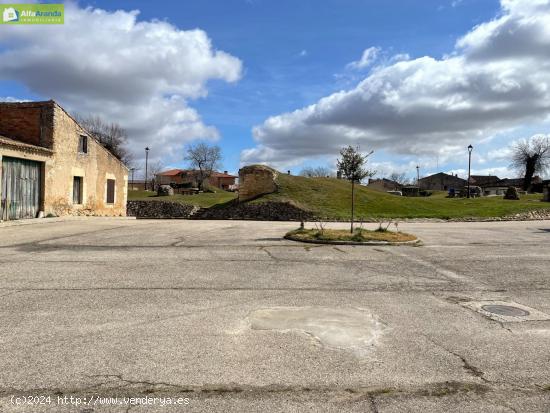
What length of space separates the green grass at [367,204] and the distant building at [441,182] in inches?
2784

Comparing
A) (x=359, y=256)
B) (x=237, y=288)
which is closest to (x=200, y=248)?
(x=359, y=256)

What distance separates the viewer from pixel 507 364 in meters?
4.43

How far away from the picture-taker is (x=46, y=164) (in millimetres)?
24625

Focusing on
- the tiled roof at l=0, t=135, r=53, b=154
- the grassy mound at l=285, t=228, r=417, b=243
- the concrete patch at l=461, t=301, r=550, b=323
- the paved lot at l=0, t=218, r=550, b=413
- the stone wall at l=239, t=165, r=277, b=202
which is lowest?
the paved lot at l=0, t=218, r=550, b=413

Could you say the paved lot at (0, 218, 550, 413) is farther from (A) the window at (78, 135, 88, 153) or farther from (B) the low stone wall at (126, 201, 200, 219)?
(B) the low stone wall at (126, 201, 200, 219)

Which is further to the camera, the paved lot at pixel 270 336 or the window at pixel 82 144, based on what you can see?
the window at pixel 82 144

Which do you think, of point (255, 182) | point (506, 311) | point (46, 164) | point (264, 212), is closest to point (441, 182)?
point (255, 182)

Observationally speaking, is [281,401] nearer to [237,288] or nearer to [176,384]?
[176,384]

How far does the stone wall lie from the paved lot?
2867cm

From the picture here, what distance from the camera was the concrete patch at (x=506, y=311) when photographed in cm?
617

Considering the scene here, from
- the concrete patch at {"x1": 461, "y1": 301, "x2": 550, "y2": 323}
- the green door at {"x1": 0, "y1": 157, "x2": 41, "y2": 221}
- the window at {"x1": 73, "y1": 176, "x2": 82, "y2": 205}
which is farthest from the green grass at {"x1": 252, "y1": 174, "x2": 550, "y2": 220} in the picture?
the concrete patch at {"x1": 461, "y1": 301, "x2": 550, "y2": 323}

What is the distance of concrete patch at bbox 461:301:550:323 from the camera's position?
6.17m

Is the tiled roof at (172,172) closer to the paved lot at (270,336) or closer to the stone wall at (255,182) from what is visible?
the stone wall at (255,182)

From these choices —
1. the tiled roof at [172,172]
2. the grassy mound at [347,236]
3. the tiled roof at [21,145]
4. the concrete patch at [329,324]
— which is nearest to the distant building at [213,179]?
the tiled roof at [172,172]
